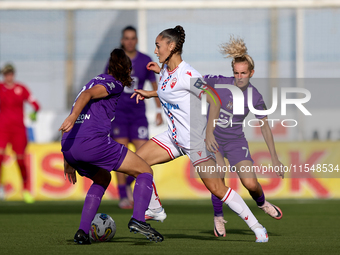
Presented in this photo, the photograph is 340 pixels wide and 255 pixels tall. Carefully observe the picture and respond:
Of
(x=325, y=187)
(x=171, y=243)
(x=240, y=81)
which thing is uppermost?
(x=240, y=81)

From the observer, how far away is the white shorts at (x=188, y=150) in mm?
5168

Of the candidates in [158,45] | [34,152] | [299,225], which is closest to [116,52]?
[158,45]

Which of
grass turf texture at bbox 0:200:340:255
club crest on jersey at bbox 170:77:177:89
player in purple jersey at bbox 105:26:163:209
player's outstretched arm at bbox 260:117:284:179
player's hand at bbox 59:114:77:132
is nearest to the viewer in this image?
player's hand at bbox 59:114:77:132

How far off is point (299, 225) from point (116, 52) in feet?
9.28

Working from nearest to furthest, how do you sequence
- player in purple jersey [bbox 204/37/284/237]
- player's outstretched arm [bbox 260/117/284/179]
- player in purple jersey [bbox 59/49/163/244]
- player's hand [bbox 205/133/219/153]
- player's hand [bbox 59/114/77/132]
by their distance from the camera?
player's hand [bbox 59/114/77/132] < player in purple jersey [bbox 59/49/163/244] < player's hand [bbox 205/133/219/153] < player's outstretched arm [bbox 260/117/284/179] < player in purple jersey [bbox 204/37/284/237]

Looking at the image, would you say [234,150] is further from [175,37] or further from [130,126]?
[130,126]

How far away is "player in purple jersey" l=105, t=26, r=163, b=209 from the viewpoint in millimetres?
8531

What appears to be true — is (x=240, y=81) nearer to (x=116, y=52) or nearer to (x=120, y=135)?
(x=116, y=52)

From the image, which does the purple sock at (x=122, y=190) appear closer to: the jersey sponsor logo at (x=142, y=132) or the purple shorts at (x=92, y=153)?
the jersey sponsor logo at (x=142, y=132)

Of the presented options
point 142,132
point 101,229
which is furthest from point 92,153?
point 142,132

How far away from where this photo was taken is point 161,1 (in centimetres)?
1216

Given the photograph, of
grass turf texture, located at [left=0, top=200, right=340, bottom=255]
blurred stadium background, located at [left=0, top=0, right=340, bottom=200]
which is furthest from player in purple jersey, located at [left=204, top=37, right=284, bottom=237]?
blurred stadium background, located at [left=0, top=0, right=340, bottom=200]

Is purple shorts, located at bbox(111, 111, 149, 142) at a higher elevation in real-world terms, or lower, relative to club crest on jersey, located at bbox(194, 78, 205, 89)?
lower

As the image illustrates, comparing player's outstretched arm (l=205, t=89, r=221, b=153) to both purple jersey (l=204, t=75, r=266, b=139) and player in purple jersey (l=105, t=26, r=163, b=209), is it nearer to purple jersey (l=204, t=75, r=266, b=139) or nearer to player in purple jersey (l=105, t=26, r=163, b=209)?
purple jersey (l=204, t=75, r=266, b=139)
